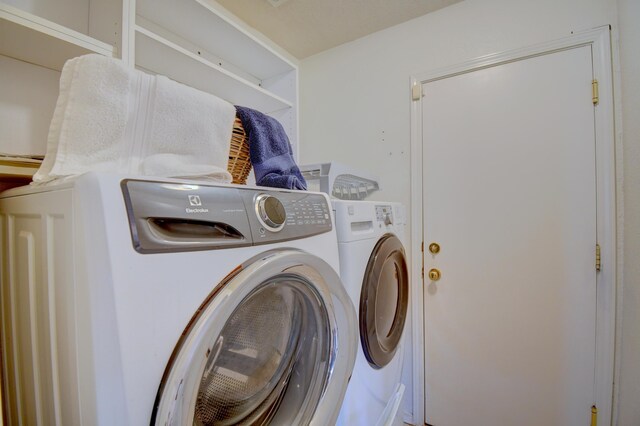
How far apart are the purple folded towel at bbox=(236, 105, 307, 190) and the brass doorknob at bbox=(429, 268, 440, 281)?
113cm

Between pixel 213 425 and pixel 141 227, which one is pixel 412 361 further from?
pixel 141 227

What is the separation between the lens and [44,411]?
0.55 meters

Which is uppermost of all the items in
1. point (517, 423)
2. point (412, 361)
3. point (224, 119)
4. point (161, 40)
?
point (161, 40)

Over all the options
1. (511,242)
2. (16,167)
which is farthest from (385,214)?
(16,167)

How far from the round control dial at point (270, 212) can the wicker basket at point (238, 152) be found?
1.09 feet

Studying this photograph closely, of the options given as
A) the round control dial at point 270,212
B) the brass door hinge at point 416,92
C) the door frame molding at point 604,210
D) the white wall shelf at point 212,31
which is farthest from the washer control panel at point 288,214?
the door frame molding at point 604,210

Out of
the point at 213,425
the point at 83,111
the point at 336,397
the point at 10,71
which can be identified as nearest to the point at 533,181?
the point at 336,397

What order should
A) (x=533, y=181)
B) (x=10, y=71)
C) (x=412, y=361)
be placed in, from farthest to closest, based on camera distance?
(x=412, y=361)
(x=533, y=181)
(x=10, y=71)

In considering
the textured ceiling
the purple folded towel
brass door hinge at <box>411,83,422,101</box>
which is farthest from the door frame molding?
the purple folded towel

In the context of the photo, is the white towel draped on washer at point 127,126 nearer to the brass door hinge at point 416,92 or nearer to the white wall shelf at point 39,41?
the white wall shelf at point 39,41

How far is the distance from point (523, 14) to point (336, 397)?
2027 millimetres

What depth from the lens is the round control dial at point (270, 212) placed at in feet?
1.91

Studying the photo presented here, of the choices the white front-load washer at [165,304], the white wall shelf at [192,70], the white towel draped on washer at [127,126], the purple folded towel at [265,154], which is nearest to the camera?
the white front-load washer at [165,304]

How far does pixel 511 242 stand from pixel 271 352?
1.38m
